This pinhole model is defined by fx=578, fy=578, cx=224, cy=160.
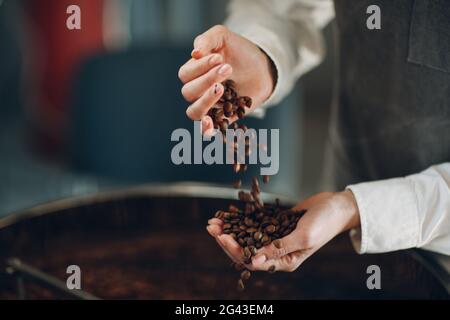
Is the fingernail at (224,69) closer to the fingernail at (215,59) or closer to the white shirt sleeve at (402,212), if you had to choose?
the fingernail at (215,59)

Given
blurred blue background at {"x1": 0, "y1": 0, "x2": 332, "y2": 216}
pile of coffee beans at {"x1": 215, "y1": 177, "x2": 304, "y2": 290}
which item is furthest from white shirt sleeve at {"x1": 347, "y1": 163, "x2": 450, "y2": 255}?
blurred blue background at {"x1": 0, "y1": 0, "x2": 332, "y2": 216}

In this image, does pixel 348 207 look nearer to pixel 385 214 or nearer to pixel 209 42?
pixel 385 214

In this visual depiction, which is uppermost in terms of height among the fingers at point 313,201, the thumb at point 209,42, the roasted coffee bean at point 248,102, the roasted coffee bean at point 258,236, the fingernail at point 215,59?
the thumb at point 209,42

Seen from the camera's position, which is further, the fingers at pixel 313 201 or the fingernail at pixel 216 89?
the fingers at pixel 313 201

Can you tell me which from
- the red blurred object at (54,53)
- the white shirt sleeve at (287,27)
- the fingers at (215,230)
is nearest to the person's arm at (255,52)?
the white shirt sleeve at (287,27)

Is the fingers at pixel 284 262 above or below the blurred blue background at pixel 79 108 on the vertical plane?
below

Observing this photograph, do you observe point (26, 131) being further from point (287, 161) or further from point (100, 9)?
point (287, 161)

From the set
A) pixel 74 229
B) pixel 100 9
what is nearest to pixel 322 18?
pixel 74 229
